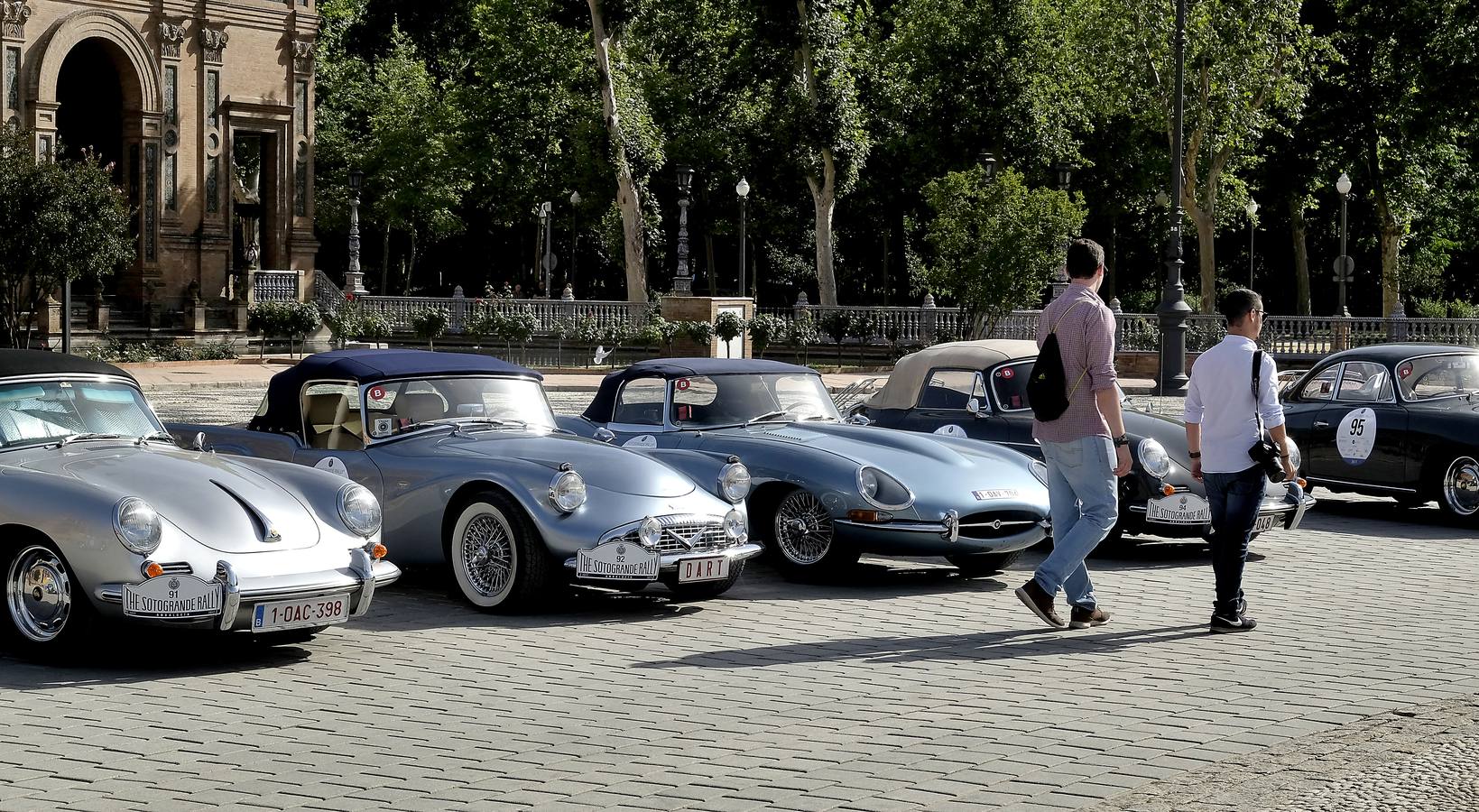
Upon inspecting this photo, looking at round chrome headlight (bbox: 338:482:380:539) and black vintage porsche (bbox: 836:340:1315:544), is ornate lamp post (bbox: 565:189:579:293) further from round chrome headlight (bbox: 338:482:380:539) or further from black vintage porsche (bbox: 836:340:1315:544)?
round chrome headlight (bbox: 338:482:380:539)

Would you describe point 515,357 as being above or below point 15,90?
below

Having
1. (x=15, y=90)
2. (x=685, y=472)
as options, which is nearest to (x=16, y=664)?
(x=685, y=472)

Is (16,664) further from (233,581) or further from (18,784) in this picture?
(18,784)

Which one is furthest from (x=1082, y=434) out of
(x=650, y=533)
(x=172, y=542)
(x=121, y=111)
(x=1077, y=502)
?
(x=121, y=111)

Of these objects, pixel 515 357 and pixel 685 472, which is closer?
pixel 685 472

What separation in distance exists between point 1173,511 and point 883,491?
2.33 metres

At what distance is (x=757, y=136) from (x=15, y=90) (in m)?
20.6

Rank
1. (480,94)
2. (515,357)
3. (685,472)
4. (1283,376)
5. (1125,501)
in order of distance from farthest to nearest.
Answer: (480,94) → (515,357) → (1283,376) → (1125,501) → (685,472)

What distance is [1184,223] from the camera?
61.0 metres

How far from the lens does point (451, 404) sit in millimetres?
10656

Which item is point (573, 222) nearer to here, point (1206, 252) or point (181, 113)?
point (181, 113)

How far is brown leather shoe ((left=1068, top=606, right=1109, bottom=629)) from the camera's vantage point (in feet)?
30.3

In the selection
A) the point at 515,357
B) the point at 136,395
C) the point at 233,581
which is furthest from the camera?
the point at 515,357

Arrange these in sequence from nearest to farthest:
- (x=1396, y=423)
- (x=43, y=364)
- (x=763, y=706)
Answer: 1. (x=763, y=706)
2. (x=43, y=364)
3. (x=1396, y=423)
